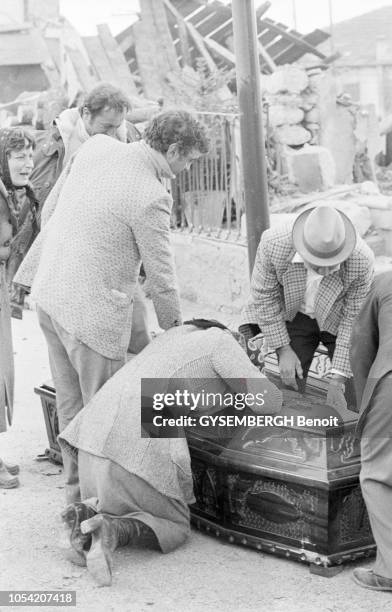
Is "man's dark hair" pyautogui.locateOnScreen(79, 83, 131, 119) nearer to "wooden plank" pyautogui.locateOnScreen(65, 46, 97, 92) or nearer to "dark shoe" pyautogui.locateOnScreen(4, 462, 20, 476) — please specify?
"dark shoe" pyautogui.locateOnScreen(4, 462, 20, 476)

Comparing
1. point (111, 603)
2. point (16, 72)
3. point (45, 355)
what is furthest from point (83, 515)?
point (16, 72)

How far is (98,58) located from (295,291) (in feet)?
32.1

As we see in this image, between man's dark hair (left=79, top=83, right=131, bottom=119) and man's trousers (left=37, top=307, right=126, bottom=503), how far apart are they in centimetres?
153

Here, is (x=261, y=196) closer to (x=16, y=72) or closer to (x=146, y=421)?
(x=146, y=421)

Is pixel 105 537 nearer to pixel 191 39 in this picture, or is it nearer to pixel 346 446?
pixel 346 446

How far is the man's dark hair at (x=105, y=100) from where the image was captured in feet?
17.5

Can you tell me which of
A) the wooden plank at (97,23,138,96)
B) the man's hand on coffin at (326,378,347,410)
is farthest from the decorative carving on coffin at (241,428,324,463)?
the wooden plank at (97,23,138,96)

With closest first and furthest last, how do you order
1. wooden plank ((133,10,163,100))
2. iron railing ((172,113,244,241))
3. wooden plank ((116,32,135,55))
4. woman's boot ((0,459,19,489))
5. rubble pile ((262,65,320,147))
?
woman's boot ((0,459,19,489)) → iron railing ((172,113,244,241)) → rubble pile ((262,65,320,147)) → wooden plank ((133,10,163,100)) → wooden plank ((116,32,135,55))

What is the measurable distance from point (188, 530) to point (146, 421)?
0.54m

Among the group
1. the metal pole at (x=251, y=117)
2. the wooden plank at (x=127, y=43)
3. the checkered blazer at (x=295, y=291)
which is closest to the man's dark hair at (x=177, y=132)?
the checkered blazer at (x=295, y=291)

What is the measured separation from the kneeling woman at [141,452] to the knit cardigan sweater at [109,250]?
8.9 inches

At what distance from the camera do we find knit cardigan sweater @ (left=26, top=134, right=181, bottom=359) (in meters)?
4.16

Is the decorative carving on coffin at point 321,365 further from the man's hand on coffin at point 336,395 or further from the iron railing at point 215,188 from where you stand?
the iron railing at point 215,188

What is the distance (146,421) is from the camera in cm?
405
